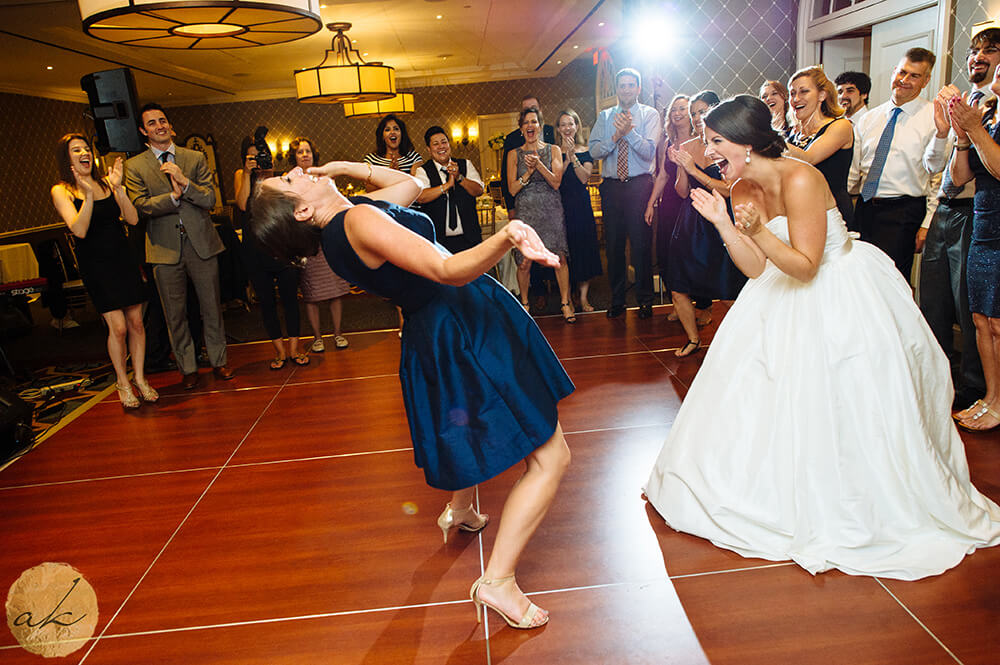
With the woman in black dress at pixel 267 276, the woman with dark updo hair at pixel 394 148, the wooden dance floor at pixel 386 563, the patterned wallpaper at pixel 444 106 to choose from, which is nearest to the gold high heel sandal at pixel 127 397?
the wooden dance floor at pixel 386 563

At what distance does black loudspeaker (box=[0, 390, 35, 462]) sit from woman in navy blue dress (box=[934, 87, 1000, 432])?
4.58m

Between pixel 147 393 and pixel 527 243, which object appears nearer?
pixel 527 243

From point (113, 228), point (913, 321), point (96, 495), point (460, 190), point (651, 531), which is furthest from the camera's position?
point (460, 190)

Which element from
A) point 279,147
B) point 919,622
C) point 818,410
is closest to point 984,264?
point 818,410

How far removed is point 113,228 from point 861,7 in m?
5.11

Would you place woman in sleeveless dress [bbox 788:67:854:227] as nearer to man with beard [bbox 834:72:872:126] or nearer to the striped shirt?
man with beard [bbox 834:72:872:126]

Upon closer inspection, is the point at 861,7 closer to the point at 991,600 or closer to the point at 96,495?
the point at 991,600

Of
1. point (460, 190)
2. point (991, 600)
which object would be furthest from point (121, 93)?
point (991, 600)

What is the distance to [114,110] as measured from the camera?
4.24m

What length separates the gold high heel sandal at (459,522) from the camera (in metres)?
2.42

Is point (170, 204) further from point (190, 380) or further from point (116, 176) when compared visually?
point (190, 380)

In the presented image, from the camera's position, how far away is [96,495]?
3057 millimetres

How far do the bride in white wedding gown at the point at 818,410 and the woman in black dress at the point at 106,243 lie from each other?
343 cm

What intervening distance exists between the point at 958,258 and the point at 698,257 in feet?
4.47
